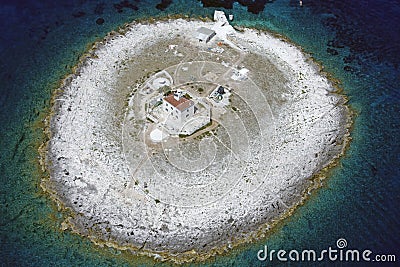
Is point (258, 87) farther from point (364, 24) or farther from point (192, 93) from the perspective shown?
point (364, 24)

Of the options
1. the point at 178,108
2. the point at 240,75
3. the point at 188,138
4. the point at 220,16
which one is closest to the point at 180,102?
the point at 178,108

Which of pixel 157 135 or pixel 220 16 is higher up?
pixel 220 16

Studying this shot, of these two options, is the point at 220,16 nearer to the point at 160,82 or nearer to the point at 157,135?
the point at 160,82

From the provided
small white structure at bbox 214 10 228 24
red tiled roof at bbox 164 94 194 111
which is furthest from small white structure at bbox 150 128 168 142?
small white structure at bbox 214 10 228 24

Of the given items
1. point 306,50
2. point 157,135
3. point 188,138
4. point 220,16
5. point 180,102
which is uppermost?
point 220,16

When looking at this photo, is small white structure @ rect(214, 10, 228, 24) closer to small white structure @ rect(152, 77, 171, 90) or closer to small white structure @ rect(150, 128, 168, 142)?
small white structure @ rect(152, 77, 171, 90)

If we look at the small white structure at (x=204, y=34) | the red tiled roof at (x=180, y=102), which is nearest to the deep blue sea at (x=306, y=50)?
the small white structure at (x=204, y=34)
